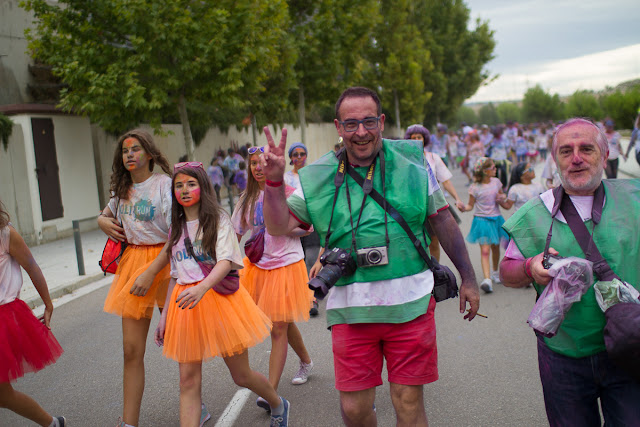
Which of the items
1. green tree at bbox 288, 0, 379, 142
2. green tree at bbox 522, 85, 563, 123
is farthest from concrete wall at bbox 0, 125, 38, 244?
green tree at bbox 522, 85, 563, 123

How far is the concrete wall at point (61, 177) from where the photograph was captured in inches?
560

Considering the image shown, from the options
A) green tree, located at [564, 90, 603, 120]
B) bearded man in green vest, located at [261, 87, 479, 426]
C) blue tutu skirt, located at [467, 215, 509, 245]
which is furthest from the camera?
green tree, located at [564, 90, 603, 120]

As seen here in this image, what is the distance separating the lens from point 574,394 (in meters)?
2.73

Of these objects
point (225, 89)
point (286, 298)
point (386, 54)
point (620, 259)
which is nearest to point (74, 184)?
point (225, 89)

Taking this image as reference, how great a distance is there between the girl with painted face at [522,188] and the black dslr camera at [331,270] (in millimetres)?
5829

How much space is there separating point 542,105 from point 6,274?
136174mm

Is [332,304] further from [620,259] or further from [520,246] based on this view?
[620,259]

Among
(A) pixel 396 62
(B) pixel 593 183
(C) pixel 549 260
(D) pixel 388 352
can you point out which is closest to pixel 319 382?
(D) pixel 388 352

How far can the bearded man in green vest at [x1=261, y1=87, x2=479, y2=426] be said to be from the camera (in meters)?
3.05

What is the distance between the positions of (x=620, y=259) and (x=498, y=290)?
560 centimetres

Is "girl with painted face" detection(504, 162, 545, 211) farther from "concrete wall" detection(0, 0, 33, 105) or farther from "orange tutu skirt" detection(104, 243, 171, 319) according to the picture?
"concrete wall" detection(0, 0, 33, 105)

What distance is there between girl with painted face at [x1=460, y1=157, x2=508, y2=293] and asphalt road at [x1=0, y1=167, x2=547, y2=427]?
108cm

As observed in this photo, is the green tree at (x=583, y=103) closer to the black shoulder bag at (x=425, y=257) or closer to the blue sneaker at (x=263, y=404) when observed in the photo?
the blue sneaker at (x=263, y=404)

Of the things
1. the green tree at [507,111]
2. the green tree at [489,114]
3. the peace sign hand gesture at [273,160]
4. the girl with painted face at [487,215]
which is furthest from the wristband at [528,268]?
the green tree at [507,111]
